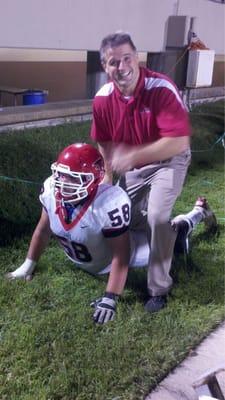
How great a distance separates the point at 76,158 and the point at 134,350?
1.07 metres

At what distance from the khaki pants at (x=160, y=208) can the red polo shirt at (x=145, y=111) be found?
213mm

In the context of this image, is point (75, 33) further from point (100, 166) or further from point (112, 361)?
point (112, 361)

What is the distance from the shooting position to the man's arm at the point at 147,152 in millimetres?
2934

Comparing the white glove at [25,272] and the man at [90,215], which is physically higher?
the man at [90,215]

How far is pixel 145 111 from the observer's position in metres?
2.96

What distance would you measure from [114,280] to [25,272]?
661 mm

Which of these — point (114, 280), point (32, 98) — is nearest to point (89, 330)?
point (114, 280)

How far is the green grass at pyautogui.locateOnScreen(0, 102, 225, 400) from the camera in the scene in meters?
2.44

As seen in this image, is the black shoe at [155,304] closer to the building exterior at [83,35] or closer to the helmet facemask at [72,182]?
the helmet facemask at [72,182]

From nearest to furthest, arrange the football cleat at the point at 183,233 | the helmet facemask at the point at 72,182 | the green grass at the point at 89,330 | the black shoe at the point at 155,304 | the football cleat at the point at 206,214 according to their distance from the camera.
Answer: the green grass at the point at 89,330 < the helmet facemask at the point at 72,182 < the black shoe at the point at 155,304 < the football cleat at the point at 183,233 < the football cleat at the point at 206,214

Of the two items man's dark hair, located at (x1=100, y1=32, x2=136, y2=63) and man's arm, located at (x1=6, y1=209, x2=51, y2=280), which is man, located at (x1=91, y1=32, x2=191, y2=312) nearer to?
man's dark hair, located at (x1=100, y1=32, x2=136, y2=63)

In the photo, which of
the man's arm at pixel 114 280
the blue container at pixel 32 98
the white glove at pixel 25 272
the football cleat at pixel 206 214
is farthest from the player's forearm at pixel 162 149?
the blue container at pixel 32 98

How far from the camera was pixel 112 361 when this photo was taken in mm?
2611

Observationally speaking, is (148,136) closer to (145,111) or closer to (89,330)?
(145,111)
